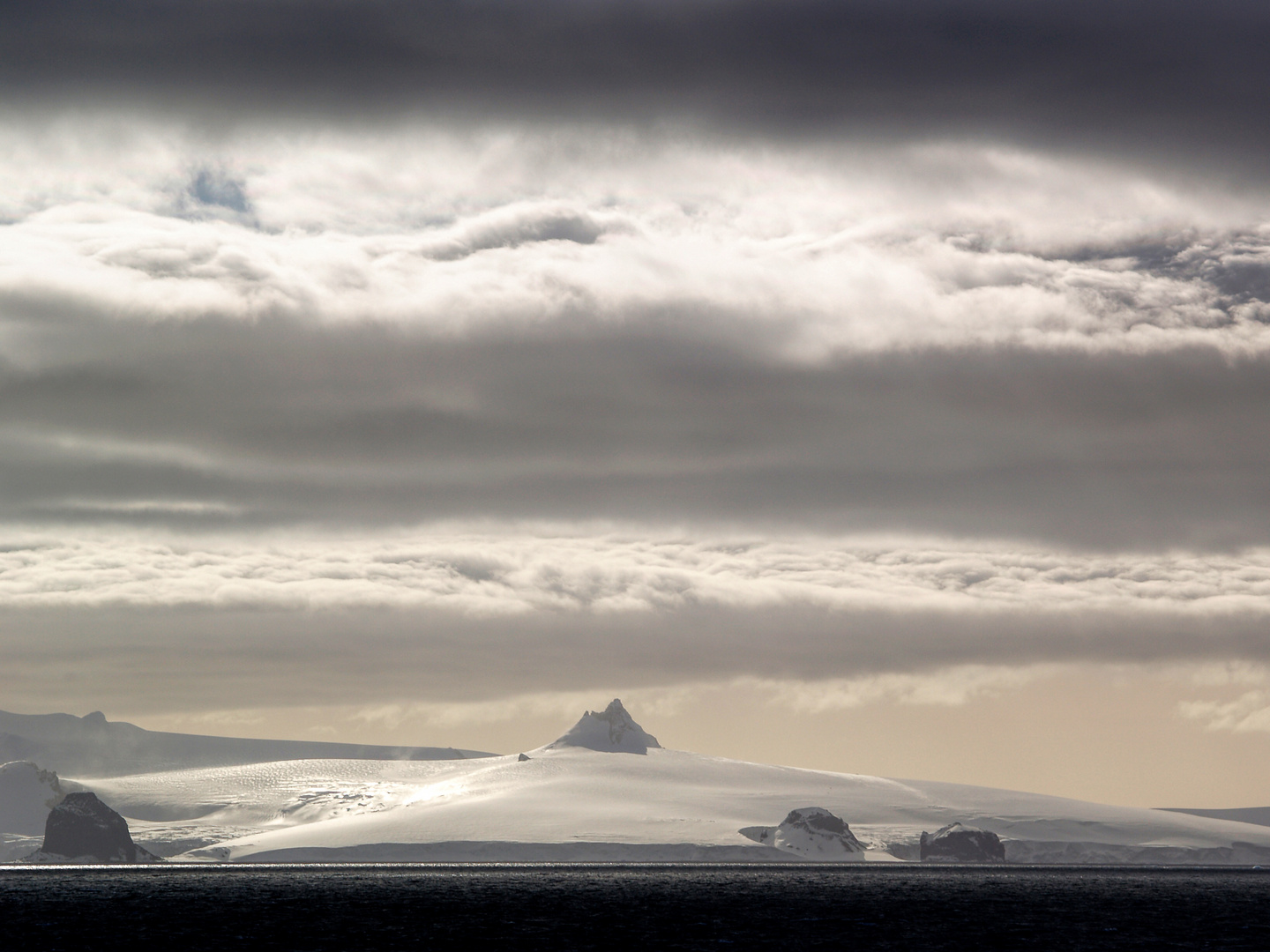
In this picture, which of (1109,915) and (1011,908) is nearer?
(1109,915)

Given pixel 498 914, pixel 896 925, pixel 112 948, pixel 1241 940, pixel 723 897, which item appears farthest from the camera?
pixel 723 897

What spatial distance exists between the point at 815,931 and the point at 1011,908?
47.6 m

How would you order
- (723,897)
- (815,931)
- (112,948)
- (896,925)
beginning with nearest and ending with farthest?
(112,948) → (815,931) → (896,925) → (723,897)

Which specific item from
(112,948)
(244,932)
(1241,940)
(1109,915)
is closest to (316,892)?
(244,932)

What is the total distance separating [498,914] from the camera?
482ft

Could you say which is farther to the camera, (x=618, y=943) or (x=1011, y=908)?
(x=1011, y=908)

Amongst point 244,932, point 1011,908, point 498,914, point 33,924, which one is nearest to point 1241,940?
point 1011,908

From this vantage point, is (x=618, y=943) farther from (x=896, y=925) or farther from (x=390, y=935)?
(x=896, y=925)

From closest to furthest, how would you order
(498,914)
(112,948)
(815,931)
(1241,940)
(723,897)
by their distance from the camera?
(112,948) → (1241,940) → (815,931) → (498,914) → (723,897)

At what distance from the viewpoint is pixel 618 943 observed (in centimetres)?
11125

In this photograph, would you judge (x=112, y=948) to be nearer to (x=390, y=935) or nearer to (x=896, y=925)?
(x=390, y=935)

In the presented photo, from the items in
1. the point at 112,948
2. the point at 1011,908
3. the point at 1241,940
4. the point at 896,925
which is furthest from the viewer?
the point at 1011,908

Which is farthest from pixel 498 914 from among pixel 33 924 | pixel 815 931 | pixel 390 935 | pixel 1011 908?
pixel 1011 908

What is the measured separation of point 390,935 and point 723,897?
77409 millimetres
